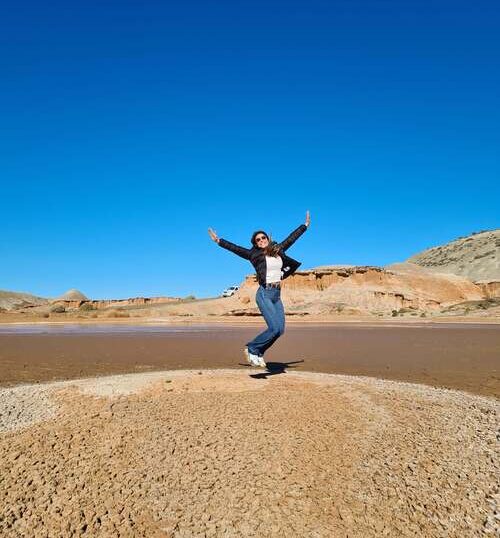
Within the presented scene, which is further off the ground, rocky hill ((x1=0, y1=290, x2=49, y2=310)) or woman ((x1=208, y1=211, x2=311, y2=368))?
rocky hill ((x1=0, y1=290, x2=49, y2=310))

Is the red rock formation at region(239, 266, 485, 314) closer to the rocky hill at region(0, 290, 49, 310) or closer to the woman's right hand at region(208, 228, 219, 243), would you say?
the woman's right hand at region(208, 228, 219, 243)

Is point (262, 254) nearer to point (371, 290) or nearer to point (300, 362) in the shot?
point (300, 362)

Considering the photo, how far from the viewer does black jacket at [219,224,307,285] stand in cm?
693

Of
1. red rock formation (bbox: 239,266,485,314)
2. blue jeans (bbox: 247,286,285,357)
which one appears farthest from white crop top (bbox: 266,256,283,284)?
red rock formation (bbox: 239,266,485,314)

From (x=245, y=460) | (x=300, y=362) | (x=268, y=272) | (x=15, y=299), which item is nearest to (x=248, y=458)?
(x=245, y=460)

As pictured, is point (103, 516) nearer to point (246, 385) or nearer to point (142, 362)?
point (246, 385)

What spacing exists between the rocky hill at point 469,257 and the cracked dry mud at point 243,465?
7328 cm

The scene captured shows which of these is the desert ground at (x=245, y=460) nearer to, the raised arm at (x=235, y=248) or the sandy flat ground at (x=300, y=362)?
the raised arm at (x=235, y=248)

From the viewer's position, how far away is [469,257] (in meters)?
88.7

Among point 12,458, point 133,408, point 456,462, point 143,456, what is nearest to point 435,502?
point 456,462

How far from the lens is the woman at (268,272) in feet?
22.5

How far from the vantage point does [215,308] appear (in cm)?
5747

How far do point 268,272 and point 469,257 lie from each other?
9080 centimetres

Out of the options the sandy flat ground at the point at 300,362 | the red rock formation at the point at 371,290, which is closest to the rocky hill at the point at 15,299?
the red rock formation at the point at 371,290
